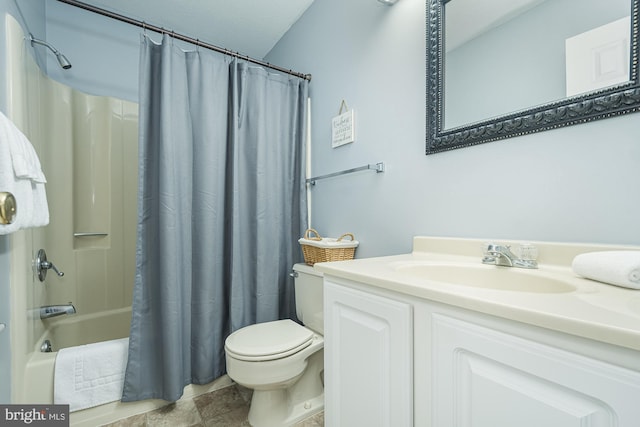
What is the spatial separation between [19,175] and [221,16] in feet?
5.66

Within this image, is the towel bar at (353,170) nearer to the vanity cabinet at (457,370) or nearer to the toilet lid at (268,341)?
the vanity cabinet at (457,370)

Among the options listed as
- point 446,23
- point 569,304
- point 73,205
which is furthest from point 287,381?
point 73,205

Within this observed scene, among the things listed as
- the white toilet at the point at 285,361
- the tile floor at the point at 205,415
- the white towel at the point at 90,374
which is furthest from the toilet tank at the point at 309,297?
the white towel at the point at 90,374

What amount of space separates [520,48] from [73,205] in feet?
8.22

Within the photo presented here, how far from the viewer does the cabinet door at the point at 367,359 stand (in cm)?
67

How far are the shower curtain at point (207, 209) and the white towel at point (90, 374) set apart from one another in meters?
0.06

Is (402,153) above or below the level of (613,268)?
above

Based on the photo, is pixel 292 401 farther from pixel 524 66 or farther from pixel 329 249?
pixel 524 66

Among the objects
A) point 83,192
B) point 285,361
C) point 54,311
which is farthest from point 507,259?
point 83,192

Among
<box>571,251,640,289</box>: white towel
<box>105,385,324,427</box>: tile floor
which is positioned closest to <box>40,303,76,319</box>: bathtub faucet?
<box>105,385,324,427</box>: tile floor

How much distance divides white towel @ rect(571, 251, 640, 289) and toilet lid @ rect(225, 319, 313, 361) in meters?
1.04

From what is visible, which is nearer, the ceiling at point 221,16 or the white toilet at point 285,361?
the white toilet at point 285,361

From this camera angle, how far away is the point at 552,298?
1.72ft

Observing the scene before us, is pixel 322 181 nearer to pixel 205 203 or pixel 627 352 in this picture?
pixel 205 203
